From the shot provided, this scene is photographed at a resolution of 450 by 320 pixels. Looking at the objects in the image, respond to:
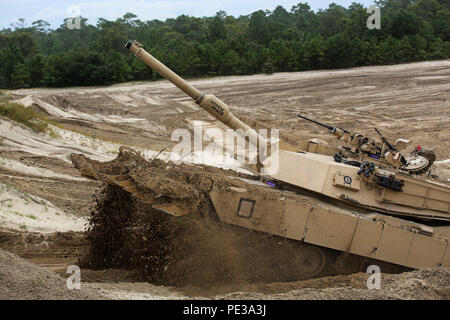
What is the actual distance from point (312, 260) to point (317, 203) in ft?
3.77

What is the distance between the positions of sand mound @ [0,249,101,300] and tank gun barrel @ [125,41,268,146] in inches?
167

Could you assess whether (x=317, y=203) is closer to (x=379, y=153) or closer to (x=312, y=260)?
(x=312, y=260)

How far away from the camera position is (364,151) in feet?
34.0

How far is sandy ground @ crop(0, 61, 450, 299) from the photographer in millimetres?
8102

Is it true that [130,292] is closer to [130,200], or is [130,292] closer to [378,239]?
[130,200]

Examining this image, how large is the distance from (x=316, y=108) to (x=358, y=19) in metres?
19.6

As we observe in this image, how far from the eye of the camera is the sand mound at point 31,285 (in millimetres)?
6180

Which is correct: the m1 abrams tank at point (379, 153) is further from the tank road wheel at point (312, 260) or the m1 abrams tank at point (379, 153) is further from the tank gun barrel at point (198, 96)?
the tank road wheel at point (312, 260)

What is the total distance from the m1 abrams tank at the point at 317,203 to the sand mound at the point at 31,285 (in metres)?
1.97

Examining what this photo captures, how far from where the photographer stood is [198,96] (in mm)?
9766

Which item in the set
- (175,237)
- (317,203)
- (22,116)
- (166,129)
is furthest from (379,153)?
(166,129)

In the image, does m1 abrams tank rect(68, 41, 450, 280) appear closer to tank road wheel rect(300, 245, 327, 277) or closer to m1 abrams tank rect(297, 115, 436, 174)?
tank road wheel rect(300, 245, 327, 277)

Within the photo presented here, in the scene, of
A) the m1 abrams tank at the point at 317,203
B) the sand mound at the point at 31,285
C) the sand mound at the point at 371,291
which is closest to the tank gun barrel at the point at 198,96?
the m1 abrams tank at the point at 317,203
